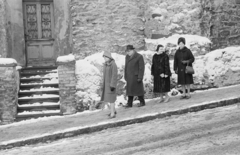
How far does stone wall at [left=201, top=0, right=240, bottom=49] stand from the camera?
12.3 meters

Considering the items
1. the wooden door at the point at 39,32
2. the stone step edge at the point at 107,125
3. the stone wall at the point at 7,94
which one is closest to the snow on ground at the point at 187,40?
the stone step edge at the point at 107,125

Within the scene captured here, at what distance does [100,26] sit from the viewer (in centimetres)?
1212

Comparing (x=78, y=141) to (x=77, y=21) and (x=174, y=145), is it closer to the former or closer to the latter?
(x=174, y=145)

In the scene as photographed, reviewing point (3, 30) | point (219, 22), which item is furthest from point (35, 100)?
point (219, 22)

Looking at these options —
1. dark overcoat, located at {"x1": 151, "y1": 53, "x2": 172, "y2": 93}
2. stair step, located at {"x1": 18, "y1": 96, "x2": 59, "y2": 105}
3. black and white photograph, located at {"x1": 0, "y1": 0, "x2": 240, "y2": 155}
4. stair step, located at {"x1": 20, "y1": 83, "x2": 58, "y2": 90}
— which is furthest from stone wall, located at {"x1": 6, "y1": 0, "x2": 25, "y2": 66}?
dark overcoat, located at {"x1": 151, "y1": 53, "x2": 172, "y2": 93}

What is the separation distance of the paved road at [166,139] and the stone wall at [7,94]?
2890 millimetres

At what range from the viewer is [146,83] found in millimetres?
10891

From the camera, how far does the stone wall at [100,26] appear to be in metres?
12.1

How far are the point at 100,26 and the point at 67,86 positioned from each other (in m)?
2.64

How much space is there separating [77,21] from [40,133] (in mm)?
5036

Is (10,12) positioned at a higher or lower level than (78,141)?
higher

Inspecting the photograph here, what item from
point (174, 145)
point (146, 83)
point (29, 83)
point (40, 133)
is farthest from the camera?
point (29, 83)

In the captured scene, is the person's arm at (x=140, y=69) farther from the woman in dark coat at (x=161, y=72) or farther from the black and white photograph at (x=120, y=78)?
the woman in dark coat at (x=161, y=72)

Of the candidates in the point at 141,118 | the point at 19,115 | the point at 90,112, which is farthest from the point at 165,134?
the point at 19,115
